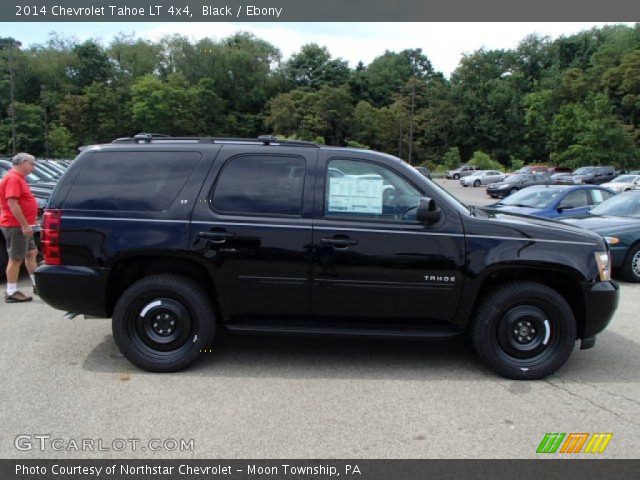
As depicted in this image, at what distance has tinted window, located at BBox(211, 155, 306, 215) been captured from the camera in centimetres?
454

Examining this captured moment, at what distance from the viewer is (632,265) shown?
8.33 metres

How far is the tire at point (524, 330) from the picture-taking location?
14.6 ft

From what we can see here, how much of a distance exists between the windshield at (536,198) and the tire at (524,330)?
7946 millimetres

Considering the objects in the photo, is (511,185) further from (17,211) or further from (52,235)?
(52,235)

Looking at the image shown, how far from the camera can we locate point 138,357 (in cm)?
454

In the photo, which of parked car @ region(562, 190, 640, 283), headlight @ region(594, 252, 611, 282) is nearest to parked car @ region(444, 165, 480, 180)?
parked car @ region(562, 190, 640, 283)

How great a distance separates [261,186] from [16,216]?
3757 millimetres

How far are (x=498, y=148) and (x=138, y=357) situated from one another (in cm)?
8415

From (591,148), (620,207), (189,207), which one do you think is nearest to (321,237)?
(189,207)

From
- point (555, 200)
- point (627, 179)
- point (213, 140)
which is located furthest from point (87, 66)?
point (213, 140)

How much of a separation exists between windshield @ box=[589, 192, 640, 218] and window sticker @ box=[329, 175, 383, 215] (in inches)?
261

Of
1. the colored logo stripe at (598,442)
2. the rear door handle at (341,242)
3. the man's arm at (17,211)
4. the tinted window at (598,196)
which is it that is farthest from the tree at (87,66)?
the colored logo stripe at (598,442)
